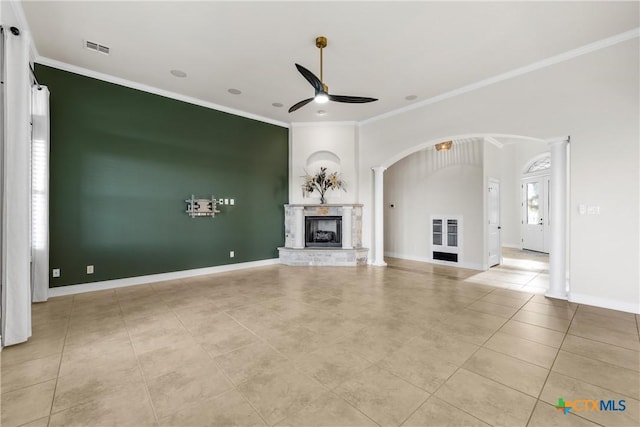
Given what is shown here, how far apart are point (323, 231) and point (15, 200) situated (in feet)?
17.6

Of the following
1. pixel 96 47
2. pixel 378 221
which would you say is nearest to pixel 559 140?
pixel 378 221

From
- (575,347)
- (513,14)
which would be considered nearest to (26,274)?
(575,347)

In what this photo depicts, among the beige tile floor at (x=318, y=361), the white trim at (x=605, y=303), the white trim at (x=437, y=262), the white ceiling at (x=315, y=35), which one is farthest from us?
the white trim at (x=437, y=262)

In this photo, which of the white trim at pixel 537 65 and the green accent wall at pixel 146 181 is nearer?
the white trim at pixel 537 65

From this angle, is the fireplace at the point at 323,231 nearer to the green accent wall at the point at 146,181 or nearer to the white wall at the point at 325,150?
the white wall at the point at 325,150

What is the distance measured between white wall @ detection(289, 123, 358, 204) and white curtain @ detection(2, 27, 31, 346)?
4.84 meters

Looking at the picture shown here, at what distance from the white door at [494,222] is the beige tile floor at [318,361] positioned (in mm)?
2568

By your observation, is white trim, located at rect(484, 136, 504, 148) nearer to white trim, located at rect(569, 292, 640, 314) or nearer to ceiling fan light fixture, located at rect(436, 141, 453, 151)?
ceiling fan light fixture, located at rect(436, 141, 453, 151)

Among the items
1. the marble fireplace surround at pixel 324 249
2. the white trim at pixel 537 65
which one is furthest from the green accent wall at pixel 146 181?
the white trim at pixel 537 65

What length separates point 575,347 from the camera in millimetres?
2639

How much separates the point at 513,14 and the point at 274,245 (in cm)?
583

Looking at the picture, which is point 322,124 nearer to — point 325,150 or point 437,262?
point 325,150

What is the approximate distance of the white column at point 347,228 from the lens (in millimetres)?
6688

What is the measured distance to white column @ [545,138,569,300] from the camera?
4.07 m
